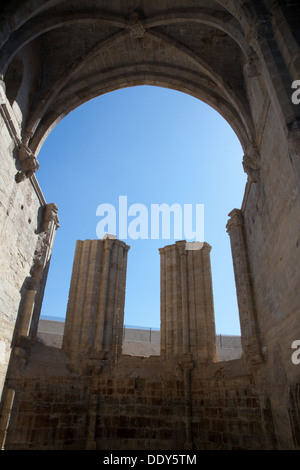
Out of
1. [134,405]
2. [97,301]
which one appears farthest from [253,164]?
[134,405]

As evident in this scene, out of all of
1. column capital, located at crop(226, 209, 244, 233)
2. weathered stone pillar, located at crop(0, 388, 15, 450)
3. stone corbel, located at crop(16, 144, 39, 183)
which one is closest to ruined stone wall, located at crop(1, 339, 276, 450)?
weathered stone pillar, located at crop(0, 388, 15, 450)

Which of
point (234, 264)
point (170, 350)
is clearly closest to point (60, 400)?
point (170, 350)

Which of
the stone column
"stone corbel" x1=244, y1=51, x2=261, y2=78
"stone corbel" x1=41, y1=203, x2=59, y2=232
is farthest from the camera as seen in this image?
"stone corbel" x1=41, y1=203, x2=59, y2=232

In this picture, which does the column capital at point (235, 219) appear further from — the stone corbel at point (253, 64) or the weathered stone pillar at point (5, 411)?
the weathered stone pillar at point (5, 411)

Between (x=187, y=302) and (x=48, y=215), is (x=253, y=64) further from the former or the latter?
(x=187, y=302)

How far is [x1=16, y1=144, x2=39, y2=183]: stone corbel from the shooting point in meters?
7.79

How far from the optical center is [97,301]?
11023 mm

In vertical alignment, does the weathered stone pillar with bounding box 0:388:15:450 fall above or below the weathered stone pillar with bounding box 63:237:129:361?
below

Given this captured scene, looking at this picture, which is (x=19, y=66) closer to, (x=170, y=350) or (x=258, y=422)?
(x=170, y=350)

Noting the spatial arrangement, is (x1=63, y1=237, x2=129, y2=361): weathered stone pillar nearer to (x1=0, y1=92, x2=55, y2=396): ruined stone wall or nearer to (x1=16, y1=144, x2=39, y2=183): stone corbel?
(x1=0, y1=92, x2=55, y2=396): ruined stone wall

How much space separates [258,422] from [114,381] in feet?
13.7

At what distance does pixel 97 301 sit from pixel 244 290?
17.1ft

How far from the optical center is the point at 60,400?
8477 mm

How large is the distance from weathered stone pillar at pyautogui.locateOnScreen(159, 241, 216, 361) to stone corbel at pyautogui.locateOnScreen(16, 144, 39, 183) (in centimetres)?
613
